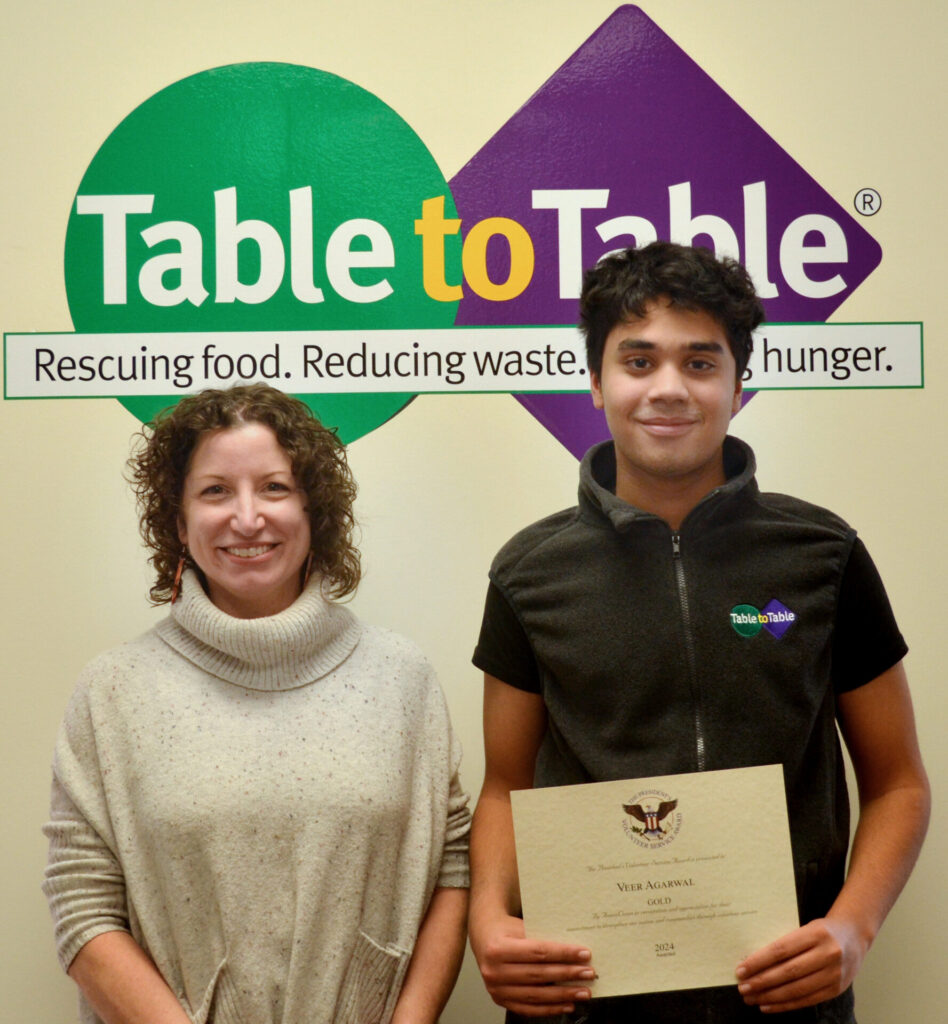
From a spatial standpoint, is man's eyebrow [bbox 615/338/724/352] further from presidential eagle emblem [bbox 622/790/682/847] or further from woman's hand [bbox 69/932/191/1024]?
woman's hand [bbox 69/932/191/1024]

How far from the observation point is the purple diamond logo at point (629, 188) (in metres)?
2.30

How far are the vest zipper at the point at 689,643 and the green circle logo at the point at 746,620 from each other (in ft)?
0.24

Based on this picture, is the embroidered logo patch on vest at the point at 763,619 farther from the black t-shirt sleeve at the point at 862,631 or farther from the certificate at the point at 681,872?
the certificate at the point at 681,872

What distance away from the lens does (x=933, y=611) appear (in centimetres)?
232

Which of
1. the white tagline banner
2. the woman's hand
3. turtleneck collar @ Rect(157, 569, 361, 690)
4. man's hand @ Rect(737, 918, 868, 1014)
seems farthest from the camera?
the white tagline banner

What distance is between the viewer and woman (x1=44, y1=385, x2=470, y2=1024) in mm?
1755

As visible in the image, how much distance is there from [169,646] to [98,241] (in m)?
0.93

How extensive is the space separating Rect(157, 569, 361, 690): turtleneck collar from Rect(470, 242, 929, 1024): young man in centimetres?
28

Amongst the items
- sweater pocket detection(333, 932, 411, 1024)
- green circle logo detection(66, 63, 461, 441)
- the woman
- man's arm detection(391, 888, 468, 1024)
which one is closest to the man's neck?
the woman

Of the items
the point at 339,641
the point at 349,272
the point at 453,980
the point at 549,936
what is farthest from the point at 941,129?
the point at 453,980

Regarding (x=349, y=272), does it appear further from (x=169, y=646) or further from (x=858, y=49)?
(x=858, y=49)

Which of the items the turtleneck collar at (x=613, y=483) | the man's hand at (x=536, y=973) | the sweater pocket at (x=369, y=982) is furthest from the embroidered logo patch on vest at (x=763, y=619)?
the sweater pocket at (x=369, y=982)

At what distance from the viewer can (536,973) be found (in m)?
1.65

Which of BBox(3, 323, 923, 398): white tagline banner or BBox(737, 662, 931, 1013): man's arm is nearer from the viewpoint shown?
BBox(737, 662, 931, 1013): man's arm
